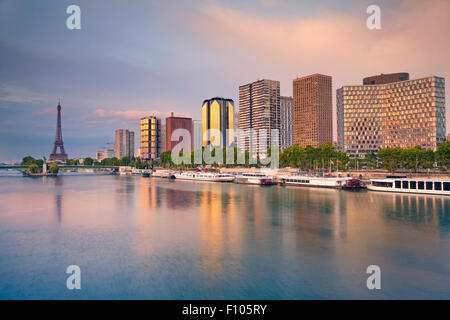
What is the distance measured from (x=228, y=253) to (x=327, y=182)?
2544 inches

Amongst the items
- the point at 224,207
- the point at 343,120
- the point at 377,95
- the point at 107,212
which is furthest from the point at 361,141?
the point at 107,212

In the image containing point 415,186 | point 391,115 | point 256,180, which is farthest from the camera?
point 391,115

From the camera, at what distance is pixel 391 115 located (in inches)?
7303

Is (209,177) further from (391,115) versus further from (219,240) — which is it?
(391,115)

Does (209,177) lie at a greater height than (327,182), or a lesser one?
greater

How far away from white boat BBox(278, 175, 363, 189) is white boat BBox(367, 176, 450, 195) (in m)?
5.38

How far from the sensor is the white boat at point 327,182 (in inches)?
3223

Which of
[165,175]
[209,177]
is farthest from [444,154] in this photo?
[165,175]

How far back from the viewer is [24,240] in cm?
3294

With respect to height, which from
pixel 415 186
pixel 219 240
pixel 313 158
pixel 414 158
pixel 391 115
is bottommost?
pixel 219 240

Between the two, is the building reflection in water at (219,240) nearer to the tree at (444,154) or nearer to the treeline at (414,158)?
the tree at (444,154)

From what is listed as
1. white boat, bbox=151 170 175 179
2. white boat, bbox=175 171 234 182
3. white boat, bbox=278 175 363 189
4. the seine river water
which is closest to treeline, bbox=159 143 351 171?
white boat, bbox=278 175 363 189

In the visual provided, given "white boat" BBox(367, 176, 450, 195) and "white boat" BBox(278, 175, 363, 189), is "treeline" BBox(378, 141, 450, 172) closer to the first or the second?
"white boat" BBox(278, 175, 363, 189)
